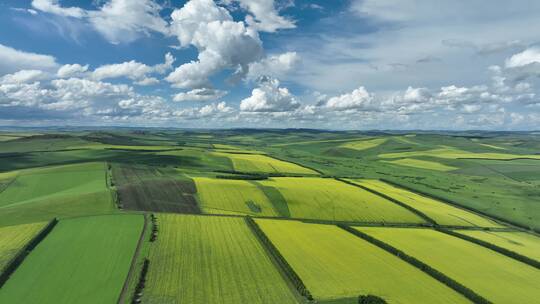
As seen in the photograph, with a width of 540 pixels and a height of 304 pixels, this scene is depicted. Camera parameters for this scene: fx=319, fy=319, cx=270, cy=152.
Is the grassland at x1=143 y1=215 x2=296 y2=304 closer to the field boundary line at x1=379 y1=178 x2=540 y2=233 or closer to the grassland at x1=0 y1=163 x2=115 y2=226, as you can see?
the grassland at x1=0 y1=163 x2=115 y2=226

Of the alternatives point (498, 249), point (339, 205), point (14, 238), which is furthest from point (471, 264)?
point (14, 238)

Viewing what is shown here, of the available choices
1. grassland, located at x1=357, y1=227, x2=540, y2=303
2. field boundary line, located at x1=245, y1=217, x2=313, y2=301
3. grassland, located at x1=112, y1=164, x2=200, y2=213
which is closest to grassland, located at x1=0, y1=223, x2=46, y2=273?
grassland, located at x1=112, y1=164, x2=200, y2=213

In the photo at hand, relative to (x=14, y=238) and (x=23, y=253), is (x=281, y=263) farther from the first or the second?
(x=14, y=238)

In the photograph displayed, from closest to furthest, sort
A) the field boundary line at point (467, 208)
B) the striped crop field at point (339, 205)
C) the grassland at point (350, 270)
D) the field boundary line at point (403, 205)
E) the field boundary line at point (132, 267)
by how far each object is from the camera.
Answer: the field boundary line at point (132, 267)
the grassland at point (350, 270)
the striped crop field at point (339, 205)
the field boundary line at point (403, 205)
the field boundary line at point (467, 208)

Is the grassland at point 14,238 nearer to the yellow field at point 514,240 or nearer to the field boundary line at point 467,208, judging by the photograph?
the yellow field at point 514,240

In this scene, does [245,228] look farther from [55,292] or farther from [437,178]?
[437,178]

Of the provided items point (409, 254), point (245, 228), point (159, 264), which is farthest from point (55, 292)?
point (409, 254)

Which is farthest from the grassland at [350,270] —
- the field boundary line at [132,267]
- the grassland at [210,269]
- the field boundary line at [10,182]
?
the field boundary line at [10,182]
